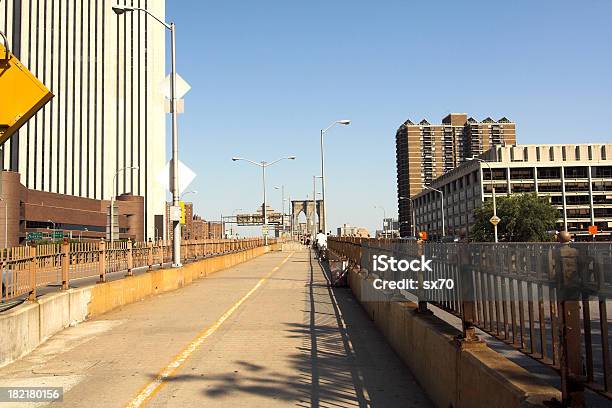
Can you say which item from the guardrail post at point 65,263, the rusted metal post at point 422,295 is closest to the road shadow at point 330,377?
the rusted metal post at point 422,295

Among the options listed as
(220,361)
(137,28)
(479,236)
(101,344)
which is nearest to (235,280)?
(101,344)

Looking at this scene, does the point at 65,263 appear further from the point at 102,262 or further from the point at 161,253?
the point at 161,253

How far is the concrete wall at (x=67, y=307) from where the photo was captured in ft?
28.3

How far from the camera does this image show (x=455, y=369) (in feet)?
17.7

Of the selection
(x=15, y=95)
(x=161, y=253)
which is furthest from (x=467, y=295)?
(x=161, y=253)

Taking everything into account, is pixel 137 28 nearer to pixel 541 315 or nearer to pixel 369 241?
pixel 369 241

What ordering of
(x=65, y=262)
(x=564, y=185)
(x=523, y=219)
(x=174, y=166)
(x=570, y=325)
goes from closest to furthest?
(x=570, y=325)
(x=65, y=262)
(x=174, y=166)
(x=523, y=219)
(x=564, y=185)

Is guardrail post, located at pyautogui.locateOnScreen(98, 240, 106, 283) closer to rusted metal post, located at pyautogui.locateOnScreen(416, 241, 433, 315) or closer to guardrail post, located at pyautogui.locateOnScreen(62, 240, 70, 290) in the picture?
guardrail post, located at pyautogui.locateOnScreen(62, 240, 70, 290)

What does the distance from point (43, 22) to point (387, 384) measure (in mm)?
124498

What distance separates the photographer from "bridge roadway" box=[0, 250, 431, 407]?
6.64 m

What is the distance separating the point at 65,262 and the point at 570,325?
10971 millimetres

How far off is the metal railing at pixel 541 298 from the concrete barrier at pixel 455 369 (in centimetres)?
19

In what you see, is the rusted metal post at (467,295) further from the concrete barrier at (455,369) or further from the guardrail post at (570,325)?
the guardrail post at (570,325)

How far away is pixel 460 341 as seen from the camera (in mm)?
5363
